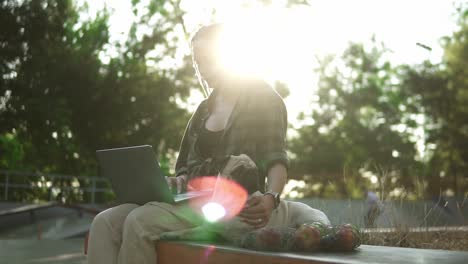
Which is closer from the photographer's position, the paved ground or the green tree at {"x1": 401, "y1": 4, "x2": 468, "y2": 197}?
the paved ground

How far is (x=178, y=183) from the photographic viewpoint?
12.2 feet

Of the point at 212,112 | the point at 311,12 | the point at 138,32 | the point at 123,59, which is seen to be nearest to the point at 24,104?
the point at 123,59

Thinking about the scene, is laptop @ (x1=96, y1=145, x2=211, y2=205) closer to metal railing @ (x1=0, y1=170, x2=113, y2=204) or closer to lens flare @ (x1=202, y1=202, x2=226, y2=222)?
lens flare @ (x1=202, y1=202, x2=226, y2=222)

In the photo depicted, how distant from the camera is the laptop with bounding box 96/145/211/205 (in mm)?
3231

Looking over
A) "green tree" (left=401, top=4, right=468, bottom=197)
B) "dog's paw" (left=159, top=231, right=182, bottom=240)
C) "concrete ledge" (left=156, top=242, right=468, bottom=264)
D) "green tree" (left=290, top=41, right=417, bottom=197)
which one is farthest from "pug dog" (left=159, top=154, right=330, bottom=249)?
"green tree" (left=290, top=41, right=417, bottom=197)

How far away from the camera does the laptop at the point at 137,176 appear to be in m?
3.23

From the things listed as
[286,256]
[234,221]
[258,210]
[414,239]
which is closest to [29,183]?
[414,239]

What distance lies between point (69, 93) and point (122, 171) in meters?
20.2

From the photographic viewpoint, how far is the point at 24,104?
21.0 m

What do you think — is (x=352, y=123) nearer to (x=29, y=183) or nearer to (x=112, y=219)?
(x=29, y=183)

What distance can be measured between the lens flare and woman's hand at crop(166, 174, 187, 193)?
298 mm

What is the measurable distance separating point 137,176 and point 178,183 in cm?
41

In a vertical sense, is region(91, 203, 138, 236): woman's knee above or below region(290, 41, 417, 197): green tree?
below

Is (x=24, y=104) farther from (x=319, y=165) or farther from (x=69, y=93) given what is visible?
(x=319, y=165)
